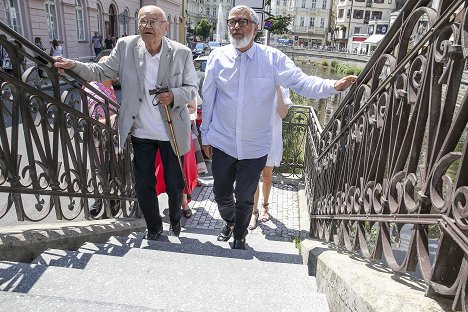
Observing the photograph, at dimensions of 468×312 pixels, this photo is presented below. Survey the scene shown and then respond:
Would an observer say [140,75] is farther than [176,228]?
No

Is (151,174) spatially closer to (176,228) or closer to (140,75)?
(176,228)

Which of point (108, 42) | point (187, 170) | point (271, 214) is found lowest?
point (271, 214)

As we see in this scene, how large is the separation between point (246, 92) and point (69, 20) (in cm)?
1893

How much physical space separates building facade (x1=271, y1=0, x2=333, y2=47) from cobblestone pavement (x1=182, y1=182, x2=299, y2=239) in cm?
8494

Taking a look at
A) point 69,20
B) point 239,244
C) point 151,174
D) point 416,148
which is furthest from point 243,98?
point 69,20

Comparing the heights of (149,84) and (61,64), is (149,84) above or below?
below

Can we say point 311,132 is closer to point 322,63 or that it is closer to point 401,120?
point 401,120

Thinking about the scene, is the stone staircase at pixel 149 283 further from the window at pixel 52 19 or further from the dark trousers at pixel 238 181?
the window at pixel 52 19

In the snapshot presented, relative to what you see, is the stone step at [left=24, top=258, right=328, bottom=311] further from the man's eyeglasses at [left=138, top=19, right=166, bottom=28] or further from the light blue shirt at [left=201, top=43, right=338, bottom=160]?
the man's eyeglasses at [left=138, top=19, right=166, bottom=28]

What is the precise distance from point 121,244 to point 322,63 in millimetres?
52187

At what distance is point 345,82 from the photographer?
101 inches

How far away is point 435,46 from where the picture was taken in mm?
1411

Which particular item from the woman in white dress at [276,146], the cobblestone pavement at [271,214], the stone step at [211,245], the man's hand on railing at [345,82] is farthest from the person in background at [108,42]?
the man's hand on railing at [345,82]

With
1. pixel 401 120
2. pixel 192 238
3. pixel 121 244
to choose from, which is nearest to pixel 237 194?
pixel 192 238
